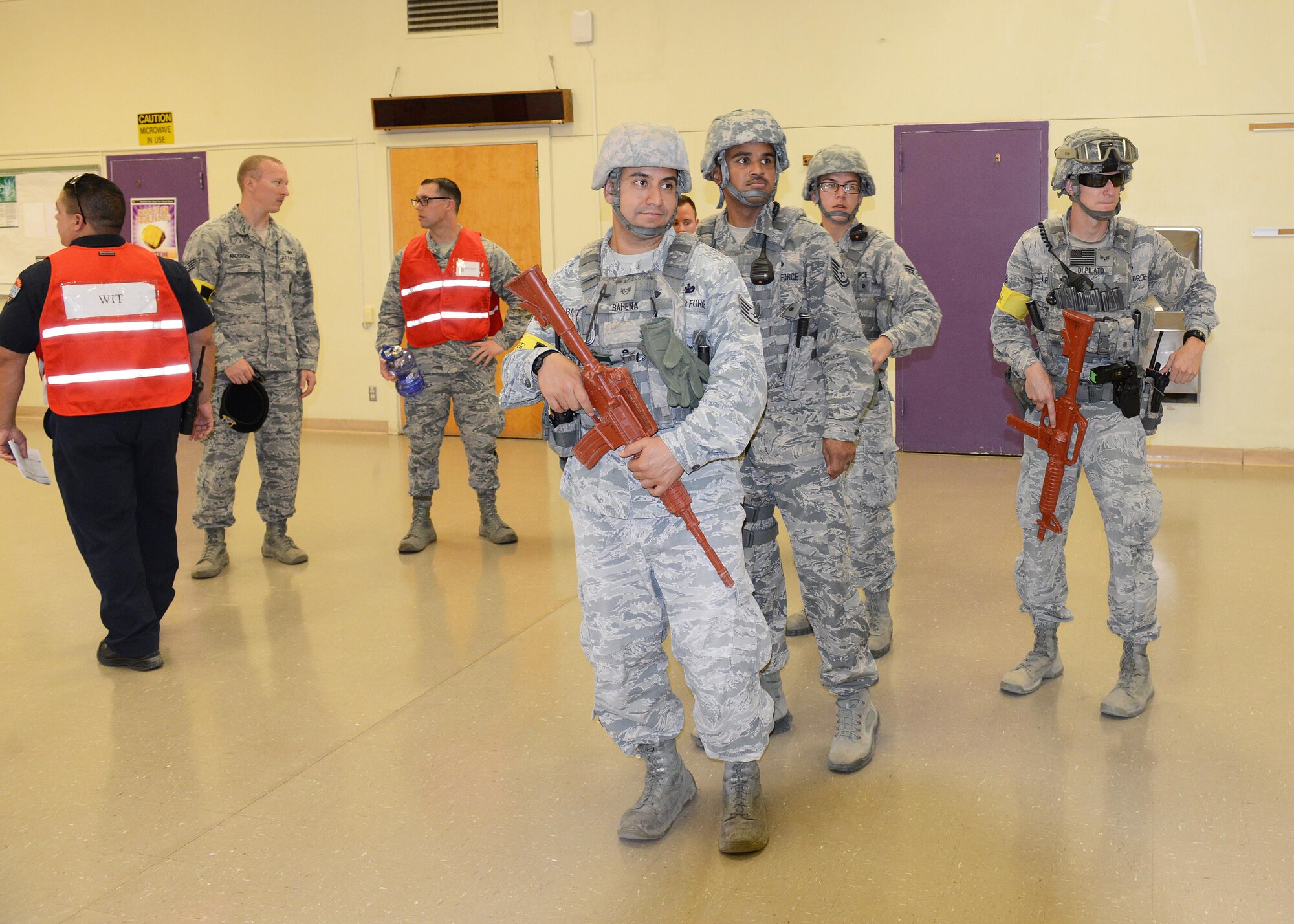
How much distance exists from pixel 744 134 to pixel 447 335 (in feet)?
Result: 8.83

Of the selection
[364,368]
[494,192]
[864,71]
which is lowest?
[364,368]

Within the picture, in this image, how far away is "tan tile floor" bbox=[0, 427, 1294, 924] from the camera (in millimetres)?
2424

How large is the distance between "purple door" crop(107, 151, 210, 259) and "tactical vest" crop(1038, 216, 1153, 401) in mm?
7625

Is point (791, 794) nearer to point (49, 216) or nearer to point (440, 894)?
point (440, 894)

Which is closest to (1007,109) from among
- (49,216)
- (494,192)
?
(494,192)

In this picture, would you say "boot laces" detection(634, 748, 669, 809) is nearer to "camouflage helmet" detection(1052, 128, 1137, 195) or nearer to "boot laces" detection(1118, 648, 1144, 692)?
"boot laces" detection(1118, 648, 1144, 692)

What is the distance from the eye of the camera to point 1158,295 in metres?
3.38

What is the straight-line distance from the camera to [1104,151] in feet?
10.5

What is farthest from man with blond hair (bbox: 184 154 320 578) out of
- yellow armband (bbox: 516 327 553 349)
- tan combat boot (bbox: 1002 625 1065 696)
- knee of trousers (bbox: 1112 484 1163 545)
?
knee of trousers (bbox: 1112 484 1163 545)

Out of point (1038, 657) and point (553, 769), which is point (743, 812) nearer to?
point (553, 769)

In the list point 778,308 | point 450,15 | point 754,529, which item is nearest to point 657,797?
point 754,529

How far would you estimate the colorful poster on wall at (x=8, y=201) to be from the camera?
382 inches

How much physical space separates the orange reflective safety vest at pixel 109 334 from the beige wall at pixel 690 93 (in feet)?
15.5

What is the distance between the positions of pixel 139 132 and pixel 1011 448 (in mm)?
7394
